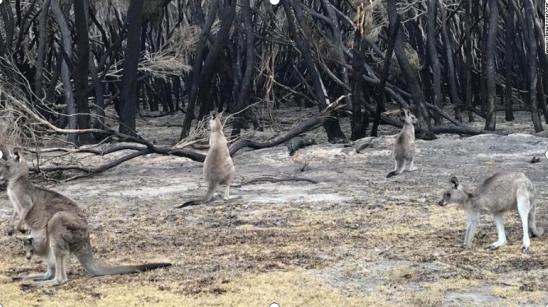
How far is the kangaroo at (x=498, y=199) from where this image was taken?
21.6 ft

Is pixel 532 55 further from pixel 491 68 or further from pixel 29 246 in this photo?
pixel 29 246

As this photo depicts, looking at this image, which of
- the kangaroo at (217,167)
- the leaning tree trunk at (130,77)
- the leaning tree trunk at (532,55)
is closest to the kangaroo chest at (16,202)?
the kangaroo at (217,167)

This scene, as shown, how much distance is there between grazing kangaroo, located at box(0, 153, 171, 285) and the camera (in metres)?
5.85

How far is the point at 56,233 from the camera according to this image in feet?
19.1

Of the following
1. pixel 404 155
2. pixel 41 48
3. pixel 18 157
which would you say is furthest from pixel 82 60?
pixel 18 157

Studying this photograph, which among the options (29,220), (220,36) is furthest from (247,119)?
(29,220)

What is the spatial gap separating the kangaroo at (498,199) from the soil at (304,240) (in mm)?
142

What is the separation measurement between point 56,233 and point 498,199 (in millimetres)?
3163

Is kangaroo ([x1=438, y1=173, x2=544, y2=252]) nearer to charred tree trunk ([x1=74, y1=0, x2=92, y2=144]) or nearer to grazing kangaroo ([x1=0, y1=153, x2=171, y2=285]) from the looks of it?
grazing kangaroo ([x1=0, y1=153, x2=171, y2=285])

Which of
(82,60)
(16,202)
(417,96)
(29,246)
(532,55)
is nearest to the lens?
(29,246)

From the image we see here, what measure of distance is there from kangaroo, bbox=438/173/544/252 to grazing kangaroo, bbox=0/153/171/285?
2.24 meters

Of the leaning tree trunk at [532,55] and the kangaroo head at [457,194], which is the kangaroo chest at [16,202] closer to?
the kangaroo head at [457,194]

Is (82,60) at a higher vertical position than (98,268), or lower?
higher

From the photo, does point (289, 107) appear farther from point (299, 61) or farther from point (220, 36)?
point (220, 36)
